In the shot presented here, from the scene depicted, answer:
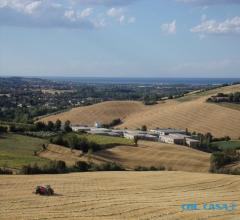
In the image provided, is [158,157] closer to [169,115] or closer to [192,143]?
[192,143]

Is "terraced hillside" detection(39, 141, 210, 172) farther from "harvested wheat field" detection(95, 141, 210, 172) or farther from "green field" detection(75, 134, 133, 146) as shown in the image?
"green field" detection(75, 134, 133, 146)

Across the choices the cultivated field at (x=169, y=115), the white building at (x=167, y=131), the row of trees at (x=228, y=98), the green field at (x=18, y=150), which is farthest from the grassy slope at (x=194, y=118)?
the green field at (x=18, y=150)

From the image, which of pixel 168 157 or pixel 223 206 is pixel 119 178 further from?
pixel 168 157

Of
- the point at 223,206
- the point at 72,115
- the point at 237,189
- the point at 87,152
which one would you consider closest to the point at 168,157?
the point at 87,152

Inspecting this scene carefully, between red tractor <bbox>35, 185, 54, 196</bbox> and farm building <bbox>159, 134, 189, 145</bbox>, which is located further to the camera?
farm building <bbox>159, 134, 189, 145</bbox>

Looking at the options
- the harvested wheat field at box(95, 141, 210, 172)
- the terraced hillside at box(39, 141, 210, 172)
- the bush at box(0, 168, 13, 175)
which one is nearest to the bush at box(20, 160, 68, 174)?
the bush at box(0, 168, 13, 175)

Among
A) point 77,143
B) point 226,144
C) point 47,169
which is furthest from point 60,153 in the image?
point 226,144
